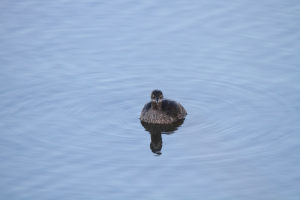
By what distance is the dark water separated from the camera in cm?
1505

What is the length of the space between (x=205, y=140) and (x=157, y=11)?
10.9 m

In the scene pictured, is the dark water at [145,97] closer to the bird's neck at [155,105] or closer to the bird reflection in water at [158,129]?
the bird reflection in water at [158,129]

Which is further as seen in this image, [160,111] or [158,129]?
[160,111]

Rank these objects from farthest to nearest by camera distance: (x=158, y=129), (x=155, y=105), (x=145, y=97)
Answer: (x=145, y=97)
(x=155, y=105)
(x=158, y=129)

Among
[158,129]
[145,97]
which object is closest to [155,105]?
[158,129]

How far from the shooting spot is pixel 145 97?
20.6 meters

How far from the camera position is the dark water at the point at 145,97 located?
15047 millimetres

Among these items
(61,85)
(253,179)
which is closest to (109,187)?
(253,179)

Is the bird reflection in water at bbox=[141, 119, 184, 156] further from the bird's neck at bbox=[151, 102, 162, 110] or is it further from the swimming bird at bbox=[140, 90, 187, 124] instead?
the bird's neck at bbox=[151, 102, 162, 110]

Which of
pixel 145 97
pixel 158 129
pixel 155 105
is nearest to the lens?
pixel 158 129

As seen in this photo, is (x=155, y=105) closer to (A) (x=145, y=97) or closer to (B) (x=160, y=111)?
(B) (x=160, y=111)

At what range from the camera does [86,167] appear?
15.6 metres

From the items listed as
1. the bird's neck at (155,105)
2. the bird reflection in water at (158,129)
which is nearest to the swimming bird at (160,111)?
the bird's neck at (155,105)

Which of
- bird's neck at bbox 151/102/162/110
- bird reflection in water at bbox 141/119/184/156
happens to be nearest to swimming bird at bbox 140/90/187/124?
bird's neck at bbox 151/102/162/110
